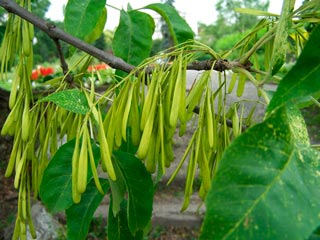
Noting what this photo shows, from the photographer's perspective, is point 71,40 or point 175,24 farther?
point 175,24

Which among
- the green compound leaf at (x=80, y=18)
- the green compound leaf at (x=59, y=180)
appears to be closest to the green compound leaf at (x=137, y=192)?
the green compound leaf at (x=59, y=180)

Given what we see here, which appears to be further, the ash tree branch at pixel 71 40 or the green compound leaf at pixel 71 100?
the ash tree branch at pixel 71 40

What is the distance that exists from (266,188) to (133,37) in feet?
1.66

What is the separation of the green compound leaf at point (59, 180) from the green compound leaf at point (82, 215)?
0.04 meters

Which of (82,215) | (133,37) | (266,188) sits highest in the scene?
(133,37)

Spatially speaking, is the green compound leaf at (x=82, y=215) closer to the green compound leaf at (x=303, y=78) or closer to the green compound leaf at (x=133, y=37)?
the green compound leaf at (x=133, y=37)

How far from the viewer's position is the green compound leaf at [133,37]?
0.72 metres

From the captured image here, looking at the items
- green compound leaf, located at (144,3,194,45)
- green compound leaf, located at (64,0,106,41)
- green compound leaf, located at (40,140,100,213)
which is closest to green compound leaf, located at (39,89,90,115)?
green compound leaf, located at (40,140,100,213)

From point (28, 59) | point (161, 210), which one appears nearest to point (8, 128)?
point (28, 59)

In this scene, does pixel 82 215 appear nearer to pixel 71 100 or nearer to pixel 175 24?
pixel 71 100

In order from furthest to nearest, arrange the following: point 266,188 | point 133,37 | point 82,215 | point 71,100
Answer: point 133,37, point 82,215, point 71,100, point 266,188

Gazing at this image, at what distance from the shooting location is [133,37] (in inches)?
28.8

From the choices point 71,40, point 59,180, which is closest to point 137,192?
point 59,180

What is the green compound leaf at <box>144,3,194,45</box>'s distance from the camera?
28.7 inches
